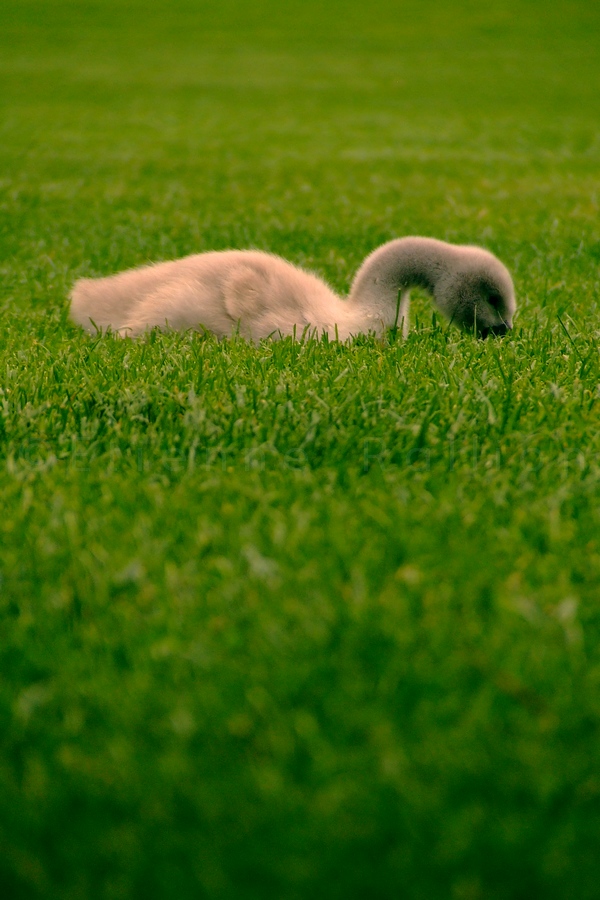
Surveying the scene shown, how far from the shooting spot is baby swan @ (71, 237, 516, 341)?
4.88m

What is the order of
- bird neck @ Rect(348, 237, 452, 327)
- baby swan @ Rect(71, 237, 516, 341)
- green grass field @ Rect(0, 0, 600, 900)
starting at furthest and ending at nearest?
bird neck @ Rect(348, 237, 452, 327) < baby swan @ Rect(71, 237, 516, 341) < green grass field @ Rect(0, 0, 600, 900)

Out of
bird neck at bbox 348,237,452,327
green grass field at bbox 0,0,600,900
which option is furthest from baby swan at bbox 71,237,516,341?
green grass field at bbox 0,0,600,900

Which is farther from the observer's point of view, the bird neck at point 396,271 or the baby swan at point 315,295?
the bird neck at point 396,271

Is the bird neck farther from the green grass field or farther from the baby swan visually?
the green grass field

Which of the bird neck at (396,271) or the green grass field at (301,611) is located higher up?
the bird neck at (396,271)

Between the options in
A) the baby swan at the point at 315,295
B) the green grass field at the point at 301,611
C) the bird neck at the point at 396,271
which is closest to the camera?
the green grass field at the point at 301,611

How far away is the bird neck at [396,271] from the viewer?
4991mm

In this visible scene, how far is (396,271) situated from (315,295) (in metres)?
0.46

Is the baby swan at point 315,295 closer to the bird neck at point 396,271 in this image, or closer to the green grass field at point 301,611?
the bird neck at point 396,271

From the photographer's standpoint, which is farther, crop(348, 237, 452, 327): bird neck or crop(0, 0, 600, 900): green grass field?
crop(348, 237, 452, 327): bird neck

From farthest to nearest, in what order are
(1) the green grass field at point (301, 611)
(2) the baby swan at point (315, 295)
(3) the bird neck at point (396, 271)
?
(3) the bird neck at point (396, 271) < (2) the baby swan at point (315, 295) < (1) the green grass field at point (301, 611)

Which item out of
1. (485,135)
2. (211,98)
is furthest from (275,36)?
(485,135)

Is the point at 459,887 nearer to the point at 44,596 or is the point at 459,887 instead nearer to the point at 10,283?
the point at 44,596

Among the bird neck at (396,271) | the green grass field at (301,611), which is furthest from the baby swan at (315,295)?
the green grass field at (301,611)
